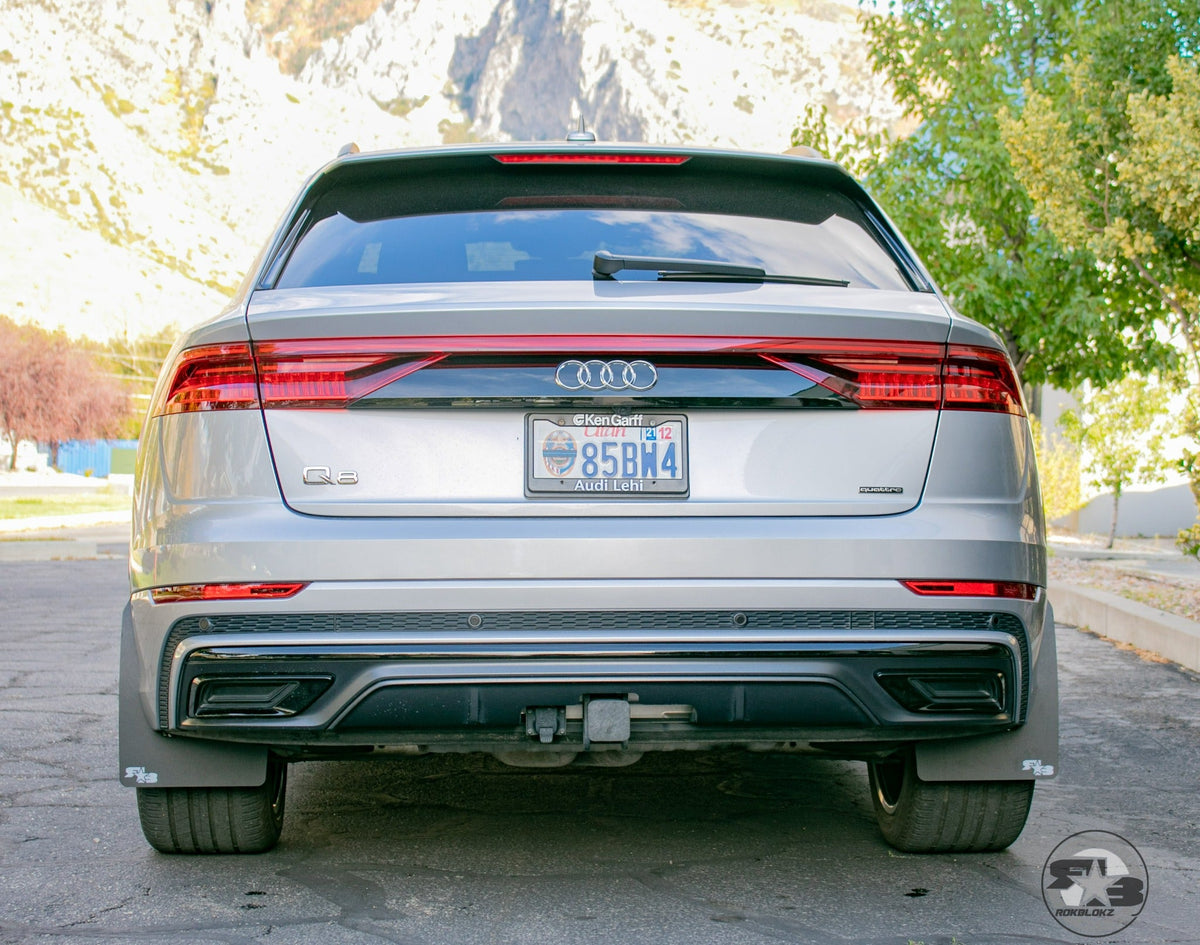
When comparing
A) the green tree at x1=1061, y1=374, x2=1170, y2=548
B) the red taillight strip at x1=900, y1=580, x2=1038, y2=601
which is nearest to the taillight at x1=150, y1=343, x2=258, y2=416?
the red taillight strip at x1=900, y1=580, x2=1038, y2=601

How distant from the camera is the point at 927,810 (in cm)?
364

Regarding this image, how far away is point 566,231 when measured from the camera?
3559mm

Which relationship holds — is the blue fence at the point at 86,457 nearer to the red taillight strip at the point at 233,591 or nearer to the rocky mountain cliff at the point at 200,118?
the rocky mountain cliff at the point at 200,118

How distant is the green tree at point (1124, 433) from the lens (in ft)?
54.6

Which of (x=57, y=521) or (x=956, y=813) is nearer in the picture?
(x=956, y=813)

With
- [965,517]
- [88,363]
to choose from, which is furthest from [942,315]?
[88,363]

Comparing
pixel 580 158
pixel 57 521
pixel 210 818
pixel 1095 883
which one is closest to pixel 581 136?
pixel 580 158

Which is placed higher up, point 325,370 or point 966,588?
point 325,370

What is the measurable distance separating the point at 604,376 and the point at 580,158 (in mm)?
929

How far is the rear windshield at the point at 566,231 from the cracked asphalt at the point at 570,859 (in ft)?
4.97

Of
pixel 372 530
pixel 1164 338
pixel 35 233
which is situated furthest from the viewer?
pixel 35 233

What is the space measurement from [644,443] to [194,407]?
3.36ft

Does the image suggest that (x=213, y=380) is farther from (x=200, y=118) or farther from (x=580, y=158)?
(x=200, y=118)

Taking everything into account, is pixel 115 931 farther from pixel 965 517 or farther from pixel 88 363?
pixel 88 363
